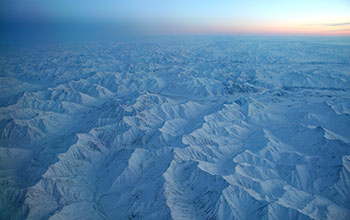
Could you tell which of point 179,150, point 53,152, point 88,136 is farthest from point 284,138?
point 53,152

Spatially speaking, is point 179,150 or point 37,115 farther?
point 37,115

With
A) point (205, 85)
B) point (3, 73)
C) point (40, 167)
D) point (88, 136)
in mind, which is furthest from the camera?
point (3, 73)

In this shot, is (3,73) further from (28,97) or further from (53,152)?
(53,152)

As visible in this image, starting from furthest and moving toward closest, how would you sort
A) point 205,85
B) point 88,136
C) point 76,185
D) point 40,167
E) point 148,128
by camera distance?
1. point 205,85
2. point 148,128
3. point 88,136
4. point 40,167
5. point 76,185

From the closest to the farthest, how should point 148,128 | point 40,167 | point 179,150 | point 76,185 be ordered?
point 76,185 < point 40,167 < point 179,150 < point 148,128

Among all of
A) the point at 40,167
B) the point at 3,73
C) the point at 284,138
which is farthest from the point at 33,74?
the point at 284,138

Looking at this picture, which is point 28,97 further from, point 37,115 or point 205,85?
point 205,85

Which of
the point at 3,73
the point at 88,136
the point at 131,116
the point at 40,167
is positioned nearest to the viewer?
the point at 40,167

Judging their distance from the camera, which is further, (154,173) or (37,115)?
(37,115)

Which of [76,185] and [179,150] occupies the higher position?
[179,150]
